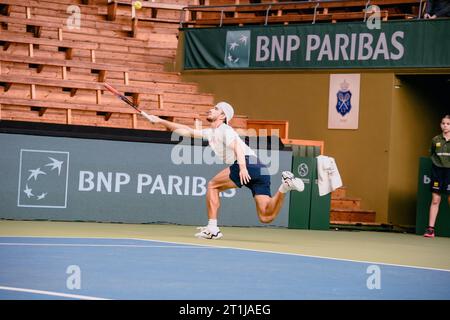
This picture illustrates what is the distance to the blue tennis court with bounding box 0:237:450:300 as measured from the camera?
718 centimetres

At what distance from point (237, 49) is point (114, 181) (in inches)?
286

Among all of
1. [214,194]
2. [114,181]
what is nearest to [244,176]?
[214,194]

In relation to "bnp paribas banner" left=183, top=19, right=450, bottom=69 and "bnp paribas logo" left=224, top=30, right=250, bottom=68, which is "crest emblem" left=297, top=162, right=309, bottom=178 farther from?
"bnp paribas logo" left=224, top=30, right=250, bottom=68

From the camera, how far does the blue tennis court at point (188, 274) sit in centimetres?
718

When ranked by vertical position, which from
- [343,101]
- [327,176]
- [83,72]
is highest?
[83,72]

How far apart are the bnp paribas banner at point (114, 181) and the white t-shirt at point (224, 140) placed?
321 cm

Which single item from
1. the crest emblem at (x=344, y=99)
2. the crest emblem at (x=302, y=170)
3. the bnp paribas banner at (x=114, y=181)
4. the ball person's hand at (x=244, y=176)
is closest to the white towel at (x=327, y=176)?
the crest emblem at (x=302, y=170)

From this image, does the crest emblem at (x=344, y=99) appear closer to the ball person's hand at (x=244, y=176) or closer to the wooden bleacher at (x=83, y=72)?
the wooden bleacher at (x=83, y=72)

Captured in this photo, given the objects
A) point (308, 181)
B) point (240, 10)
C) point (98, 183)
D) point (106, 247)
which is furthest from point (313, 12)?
point (106, 247)

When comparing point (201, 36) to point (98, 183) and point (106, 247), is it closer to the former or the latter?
point (98, 183)

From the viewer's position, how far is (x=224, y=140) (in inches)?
483

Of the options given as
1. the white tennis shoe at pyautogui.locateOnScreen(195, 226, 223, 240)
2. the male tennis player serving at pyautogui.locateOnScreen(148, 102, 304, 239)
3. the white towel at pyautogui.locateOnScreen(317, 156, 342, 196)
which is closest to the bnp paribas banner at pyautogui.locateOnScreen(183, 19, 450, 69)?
the white towel at pyautogui.locateOnScreen(317, 156, 342, 196)

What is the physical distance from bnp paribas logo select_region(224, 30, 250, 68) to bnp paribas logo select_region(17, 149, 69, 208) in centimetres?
756

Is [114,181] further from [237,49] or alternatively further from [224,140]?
[237,49]
